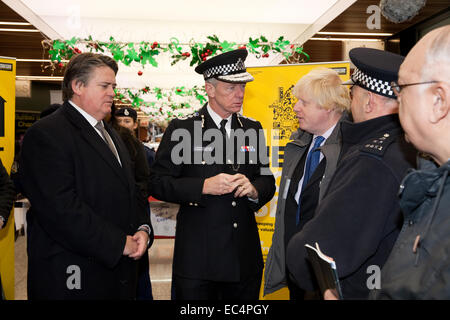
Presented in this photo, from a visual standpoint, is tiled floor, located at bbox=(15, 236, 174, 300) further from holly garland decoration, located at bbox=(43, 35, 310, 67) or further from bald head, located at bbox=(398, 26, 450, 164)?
bald head, located at bbox=(398, 26, 450, 164)

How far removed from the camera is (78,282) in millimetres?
2039

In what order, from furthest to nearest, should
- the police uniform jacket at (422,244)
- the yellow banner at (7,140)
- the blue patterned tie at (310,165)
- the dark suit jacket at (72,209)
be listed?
the yellow banner at (7,140) → the blue patterned tie at (310,165) → the dark suit jacket at (72,209) → the police uniform jacket at (422,244)

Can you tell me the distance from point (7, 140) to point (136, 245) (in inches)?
84.9

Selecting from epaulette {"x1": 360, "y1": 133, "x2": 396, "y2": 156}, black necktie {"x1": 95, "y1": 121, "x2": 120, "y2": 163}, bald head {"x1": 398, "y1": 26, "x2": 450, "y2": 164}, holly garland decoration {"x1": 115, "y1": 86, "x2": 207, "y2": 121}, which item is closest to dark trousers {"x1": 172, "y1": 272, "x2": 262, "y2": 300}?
black necktie {"x1": 95, "y1": 121, "x2": 120, "y2": 163}

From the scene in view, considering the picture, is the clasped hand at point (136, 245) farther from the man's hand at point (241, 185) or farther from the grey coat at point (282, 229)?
the grey coat at point (282, 229)

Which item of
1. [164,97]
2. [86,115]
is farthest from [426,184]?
[164,97]

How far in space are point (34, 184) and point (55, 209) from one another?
170 mm

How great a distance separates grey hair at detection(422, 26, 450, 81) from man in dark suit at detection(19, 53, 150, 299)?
1561 millimetres

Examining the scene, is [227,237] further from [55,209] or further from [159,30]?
[159,30]

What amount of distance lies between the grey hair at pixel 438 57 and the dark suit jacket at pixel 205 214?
1.59 metres

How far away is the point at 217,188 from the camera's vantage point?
2379 mm

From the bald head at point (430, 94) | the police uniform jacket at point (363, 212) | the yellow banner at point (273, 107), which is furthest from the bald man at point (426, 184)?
the yellow banner at point (273, 107)

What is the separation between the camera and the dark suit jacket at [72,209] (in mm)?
1953

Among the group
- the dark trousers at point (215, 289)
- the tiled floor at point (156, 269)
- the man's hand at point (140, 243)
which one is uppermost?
the man's hand at point (140, 243)
